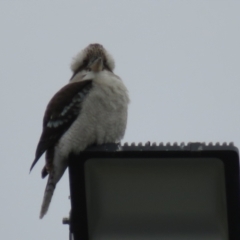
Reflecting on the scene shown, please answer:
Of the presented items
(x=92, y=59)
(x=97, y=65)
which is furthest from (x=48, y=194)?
(x=92, y=59)

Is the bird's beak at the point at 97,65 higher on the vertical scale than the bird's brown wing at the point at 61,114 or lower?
higher

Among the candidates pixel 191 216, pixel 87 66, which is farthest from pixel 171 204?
pixel 87 66

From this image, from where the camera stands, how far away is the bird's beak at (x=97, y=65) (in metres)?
5.16

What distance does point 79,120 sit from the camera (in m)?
4.65

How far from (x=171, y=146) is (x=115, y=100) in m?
2.31

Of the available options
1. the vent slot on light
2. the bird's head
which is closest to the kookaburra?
the bird's head

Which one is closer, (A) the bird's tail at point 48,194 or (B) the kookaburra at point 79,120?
(A) the bird's tail at point 48,194

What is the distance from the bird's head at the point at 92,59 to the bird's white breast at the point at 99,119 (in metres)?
0.34

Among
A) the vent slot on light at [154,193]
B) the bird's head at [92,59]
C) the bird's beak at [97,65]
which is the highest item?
the bird's head at [92,59]

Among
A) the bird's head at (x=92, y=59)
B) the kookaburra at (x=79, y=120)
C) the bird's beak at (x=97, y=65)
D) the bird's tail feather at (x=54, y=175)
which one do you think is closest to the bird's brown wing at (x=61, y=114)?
the kookaburra at (x=79, y=120)

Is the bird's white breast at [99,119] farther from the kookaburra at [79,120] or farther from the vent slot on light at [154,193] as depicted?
the vent slot on light at [154,193]

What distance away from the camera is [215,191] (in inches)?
100

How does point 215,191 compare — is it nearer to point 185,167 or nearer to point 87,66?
point 185,167

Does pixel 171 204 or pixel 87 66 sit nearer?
pixel 171 204
